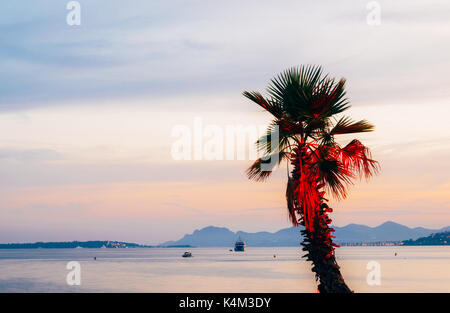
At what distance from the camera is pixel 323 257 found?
18.1 m

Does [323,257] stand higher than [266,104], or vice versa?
[266,104]

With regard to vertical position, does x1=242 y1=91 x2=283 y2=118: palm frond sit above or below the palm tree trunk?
above

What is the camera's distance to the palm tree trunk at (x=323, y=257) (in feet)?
58.7

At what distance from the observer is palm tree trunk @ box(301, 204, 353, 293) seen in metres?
17.9

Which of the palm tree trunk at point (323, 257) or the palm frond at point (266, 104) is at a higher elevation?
the palm frond at point (266, 104)

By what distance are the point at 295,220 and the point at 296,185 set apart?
114 cm
